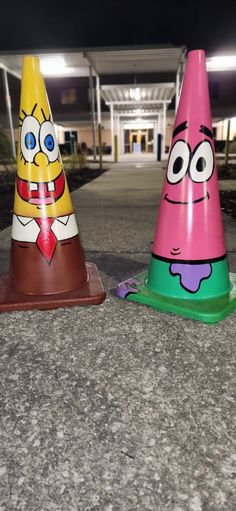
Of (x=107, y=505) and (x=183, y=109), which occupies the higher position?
(x=183, y=109)

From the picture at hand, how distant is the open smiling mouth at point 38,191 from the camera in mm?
1941

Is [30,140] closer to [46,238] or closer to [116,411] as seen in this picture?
[46,238]

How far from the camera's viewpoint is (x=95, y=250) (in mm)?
3055

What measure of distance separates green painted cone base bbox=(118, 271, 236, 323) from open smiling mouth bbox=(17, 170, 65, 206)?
2.15 ft

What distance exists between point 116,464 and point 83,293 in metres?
1.09

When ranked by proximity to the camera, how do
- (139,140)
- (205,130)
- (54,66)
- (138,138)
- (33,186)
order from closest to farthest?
(205,130)
(33,186)
(54,66)
(139,140)
(138,138)

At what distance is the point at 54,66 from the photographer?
1611 centimetres

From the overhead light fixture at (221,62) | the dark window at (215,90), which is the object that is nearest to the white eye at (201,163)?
the overhead light fixture at (221,62)

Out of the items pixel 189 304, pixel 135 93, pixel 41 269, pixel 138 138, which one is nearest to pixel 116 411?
pixel 189 304

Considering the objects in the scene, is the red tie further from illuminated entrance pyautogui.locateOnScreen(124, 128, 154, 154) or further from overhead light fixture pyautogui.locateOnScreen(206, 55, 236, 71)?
illuminated entrance pyautogui.locateOnScreen(124, 128, 154, 154)

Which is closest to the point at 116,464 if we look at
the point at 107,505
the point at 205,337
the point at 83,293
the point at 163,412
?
the point at 107,505

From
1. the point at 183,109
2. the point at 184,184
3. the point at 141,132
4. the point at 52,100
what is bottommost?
the point at 184,184

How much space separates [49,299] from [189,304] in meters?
0.75

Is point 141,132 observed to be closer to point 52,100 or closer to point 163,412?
point 52,100
